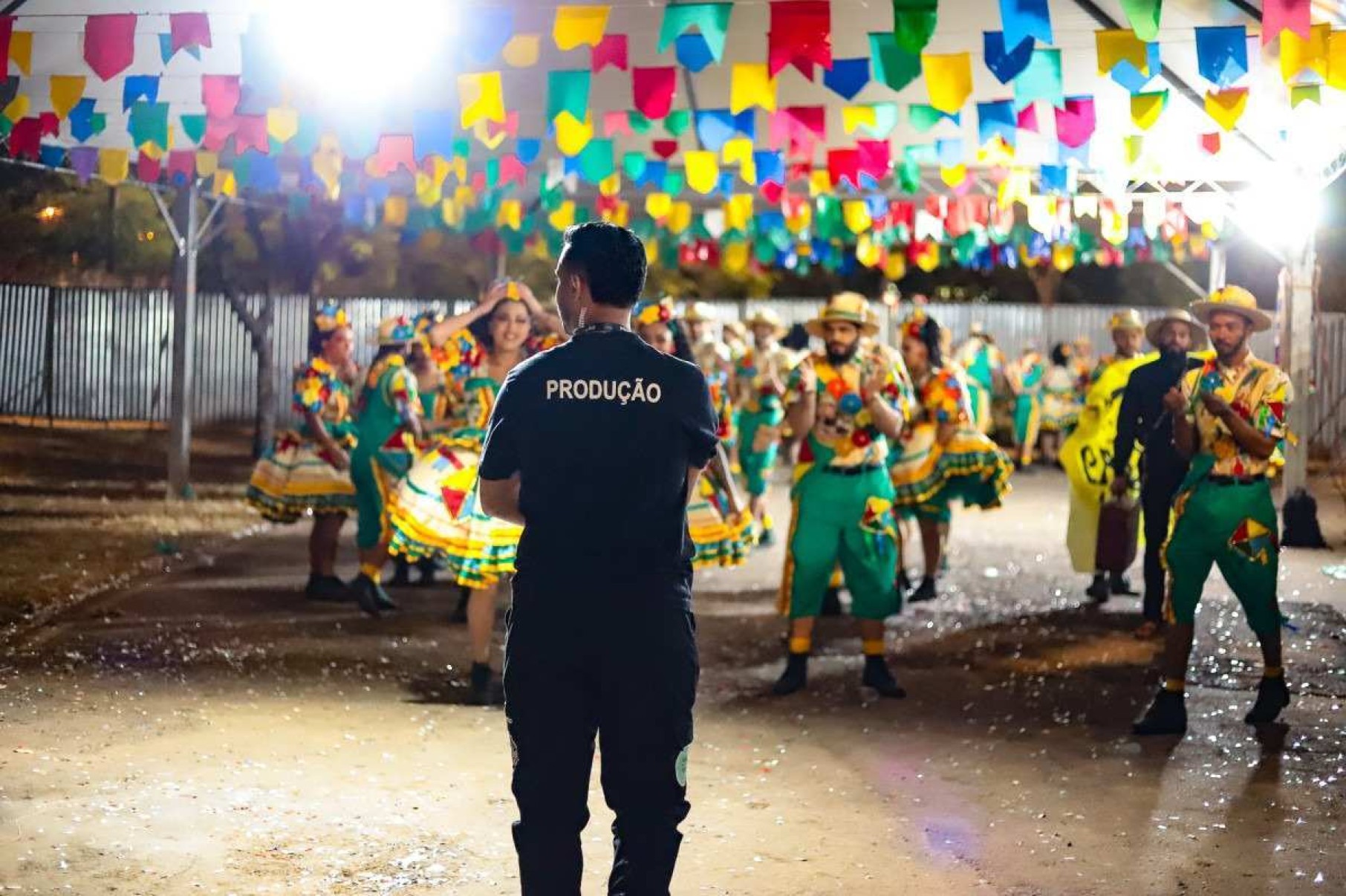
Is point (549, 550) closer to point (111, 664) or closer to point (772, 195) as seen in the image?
point (111, 664)

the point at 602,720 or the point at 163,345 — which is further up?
the point at 163,345

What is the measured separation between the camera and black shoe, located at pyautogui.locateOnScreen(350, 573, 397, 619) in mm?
11031

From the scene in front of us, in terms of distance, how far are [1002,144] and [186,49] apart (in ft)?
21.2

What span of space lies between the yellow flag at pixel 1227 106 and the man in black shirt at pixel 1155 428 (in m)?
1.19

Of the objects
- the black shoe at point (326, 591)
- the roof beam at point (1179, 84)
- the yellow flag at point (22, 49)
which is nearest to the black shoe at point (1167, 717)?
the roof beam at point (1179, 84)

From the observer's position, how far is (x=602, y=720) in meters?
4.23

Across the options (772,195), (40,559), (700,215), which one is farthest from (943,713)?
(700,215)

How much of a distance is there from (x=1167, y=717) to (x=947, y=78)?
13.7 feet

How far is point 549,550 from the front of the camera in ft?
13.6

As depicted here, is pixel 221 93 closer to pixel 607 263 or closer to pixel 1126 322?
pixel 1126 322

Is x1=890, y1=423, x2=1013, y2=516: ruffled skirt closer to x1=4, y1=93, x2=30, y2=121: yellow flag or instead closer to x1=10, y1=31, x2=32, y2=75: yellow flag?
x1=10, y1=31, x2=32, y2=75: yellow flag

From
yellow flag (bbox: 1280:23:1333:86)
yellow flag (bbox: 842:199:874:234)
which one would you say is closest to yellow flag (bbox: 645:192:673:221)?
yellow flag (bbox: 842:199:874:234)

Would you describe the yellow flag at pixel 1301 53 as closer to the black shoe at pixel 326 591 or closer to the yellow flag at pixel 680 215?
the black shoe at pixel 326 591

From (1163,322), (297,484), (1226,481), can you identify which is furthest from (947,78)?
(297,484)
